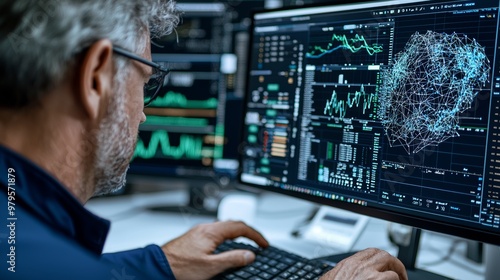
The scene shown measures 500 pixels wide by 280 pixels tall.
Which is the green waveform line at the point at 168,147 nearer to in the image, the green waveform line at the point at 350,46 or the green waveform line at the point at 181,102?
the green waveform line at the point at 181,102

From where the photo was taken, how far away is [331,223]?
123 cm

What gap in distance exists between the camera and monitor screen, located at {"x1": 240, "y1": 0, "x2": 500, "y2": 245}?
74cm

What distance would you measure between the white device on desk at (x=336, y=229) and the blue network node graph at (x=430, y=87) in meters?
0.38

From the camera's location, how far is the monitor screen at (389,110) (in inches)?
29.1

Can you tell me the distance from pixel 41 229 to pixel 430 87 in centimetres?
64

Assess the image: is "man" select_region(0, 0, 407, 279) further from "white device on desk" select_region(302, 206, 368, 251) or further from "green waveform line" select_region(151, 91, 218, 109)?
"green waveform line" select_region(151, 91, 218, 109)

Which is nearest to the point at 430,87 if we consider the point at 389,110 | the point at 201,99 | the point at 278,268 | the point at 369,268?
the point at 389,110

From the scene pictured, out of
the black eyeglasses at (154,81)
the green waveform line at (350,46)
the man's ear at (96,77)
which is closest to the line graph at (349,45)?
the green waveform line at (350,46)

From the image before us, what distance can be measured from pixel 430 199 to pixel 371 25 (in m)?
0.34

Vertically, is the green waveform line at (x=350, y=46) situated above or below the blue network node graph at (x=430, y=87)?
above

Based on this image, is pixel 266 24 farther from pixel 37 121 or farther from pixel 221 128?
pixel 37 121

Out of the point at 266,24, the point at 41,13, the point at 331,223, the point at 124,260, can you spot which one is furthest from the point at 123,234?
the point at 41,13

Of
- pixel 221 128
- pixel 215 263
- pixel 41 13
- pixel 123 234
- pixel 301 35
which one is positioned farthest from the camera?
pixel 221 128

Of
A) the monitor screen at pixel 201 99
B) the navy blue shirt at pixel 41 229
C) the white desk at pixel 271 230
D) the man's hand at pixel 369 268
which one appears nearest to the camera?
the navy blue shirt at pixel 41 229
